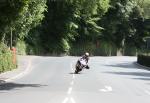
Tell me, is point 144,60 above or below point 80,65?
above

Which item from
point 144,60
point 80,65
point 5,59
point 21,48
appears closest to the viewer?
point 5,59

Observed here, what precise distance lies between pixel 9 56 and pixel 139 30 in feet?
195

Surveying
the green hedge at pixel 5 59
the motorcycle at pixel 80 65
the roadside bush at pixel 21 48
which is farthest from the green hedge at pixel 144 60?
the green hedge at pixel 5 59

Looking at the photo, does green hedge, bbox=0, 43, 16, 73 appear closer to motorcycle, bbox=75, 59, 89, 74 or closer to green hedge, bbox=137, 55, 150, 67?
motorcycle, bbox=75, 59, 89, 74

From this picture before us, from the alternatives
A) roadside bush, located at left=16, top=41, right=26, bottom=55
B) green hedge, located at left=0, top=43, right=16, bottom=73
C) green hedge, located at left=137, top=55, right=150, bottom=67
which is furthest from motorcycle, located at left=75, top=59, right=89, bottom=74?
roadside bush, located at left=16, top=41, right=26, bottom=55

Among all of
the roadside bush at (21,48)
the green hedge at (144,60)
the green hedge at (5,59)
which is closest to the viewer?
the green hedge at (5,59)

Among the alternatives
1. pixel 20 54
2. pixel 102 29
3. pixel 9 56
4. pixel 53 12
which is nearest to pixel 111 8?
pixel 102 29

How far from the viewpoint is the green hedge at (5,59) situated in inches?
1522

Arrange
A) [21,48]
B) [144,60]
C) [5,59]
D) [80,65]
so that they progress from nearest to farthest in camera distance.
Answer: [5,59]
[80,65]
[144,60]
[21,48]

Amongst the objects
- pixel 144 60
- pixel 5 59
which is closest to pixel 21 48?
pixel 144 60

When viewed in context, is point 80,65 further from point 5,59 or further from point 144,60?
point 144,60

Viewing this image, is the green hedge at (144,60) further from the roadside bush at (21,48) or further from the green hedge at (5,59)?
the green hedge at (5,59)

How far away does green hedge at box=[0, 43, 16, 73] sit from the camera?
38.7 meters

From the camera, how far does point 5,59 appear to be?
39656 mm
